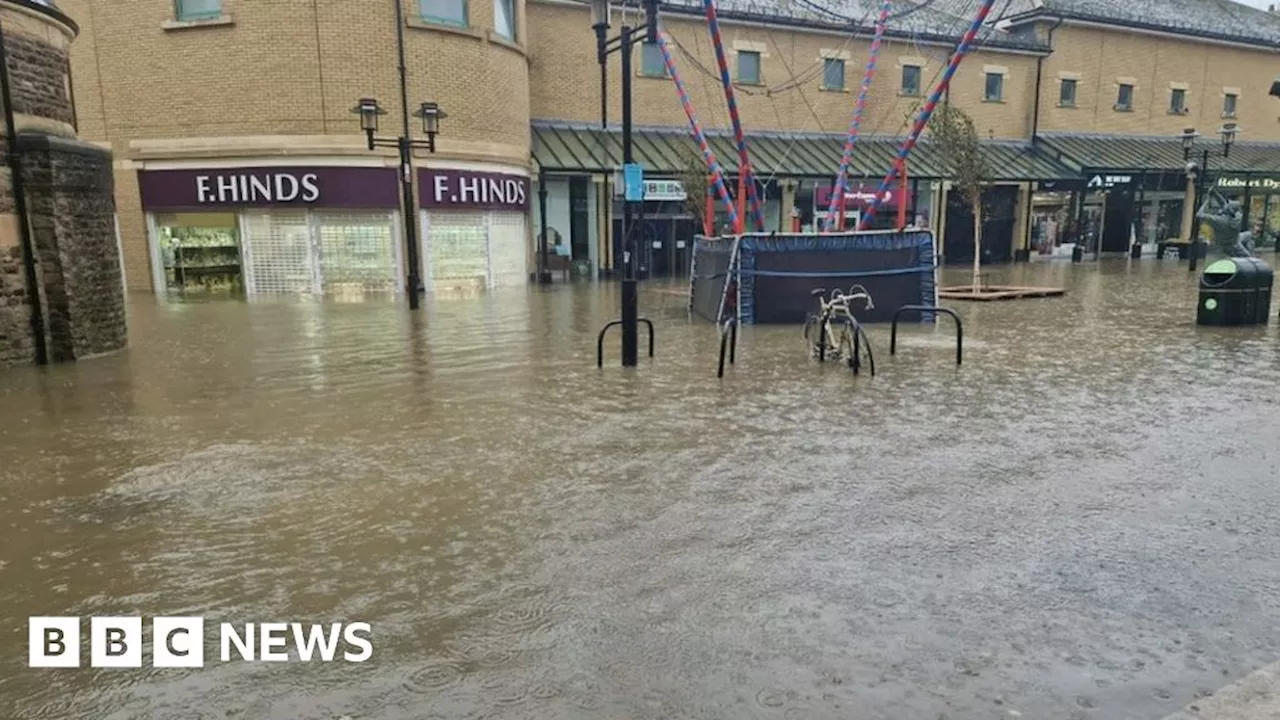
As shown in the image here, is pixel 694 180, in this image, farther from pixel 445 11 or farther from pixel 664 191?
pixel 445 11

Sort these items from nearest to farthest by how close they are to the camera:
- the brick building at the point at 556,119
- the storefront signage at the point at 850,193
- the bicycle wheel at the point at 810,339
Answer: the bicycle wheel at the point at 810,339 < the brick building at the point at 556,119 < the storefront signage at the point at 850,193

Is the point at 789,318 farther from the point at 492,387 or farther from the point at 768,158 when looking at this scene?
the point at 768,158

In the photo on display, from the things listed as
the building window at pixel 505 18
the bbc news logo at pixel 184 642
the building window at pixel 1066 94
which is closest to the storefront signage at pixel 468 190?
the building window at pixel 505 18

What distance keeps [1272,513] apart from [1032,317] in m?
10.6

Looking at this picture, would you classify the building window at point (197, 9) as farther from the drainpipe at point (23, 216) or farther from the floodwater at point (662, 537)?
the floodwater at point (662, 537)

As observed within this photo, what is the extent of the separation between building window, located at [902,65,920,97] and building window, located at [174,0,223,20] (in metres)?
23.4

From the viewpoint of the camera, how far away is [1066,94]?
33688mm

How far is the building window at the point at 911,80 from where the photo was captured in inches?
1219

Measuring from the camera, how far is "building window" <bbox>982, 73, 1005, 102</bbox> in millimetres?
32250

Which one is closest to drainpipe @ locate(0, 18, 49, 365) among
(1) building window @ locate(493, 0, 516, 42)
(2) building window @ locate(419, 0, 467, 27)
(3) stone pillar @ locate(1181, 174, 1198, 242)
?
(2) building window @ locate(419, 0, 467, 27)

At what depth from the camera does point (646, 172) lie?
2550 cm

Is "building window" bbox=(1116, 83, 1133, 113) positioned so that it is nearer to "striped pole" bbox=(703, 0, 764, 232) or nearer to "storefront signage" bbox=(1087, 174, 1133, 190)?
"storefront signage" bbox=(1087, 174, 1133, 190)

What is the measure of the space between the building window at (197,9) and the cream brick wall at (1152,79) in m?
29.9

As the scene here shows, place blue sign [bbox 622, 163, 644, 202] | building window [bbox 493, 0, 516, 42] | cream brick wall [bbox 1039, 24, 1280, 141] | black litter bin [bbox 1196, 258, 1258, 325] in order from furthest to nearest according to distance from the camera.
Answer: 1. cream brick wall [bbox 1039, 24, 1280, 141]
2. building window [bbox 493, 0, 516, 42]
3. black litter bin [bbox 1196, 258, 1258, 325]
4. blue sign [bbox 622, 163, 644, 202]
